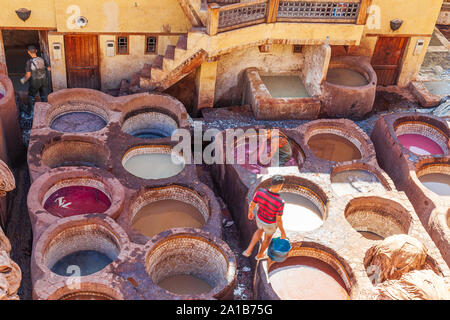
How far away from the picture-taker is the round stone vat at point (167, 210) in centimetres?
1591

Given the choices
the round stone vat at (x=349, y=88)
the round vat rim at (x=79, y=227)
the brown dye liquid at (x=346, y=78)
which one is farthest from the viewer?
the brown dye liquid at (x=346, y=78)

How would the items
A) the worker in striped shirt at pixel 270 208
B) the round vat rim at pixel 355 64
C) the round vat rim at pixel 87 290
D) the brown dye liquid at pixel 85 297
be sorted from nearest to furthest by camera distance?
the round vat rim at pixel 87 290, the brown dye liquid at pixel 85 297, the worker in striped shirt at pixel 270 208, the round vat rim at pixel 355 64

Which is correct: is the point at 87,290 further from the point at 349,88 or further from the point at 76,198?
the point at 349,88

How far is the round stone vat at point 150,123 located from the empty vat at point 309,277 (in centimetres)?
677

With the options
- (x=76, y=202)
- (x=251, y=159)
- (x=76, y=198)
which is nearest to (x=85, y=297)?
(x=76, y=202)

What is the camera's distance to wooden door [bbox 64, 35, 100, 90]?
19797 mm

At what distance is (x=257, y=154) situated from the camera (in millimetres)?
17969

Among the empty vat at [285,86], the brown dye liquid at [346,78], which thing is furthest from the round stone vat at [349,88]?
the empty vat at [285,86]

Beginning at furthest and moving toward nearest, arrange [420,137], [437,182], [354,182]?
[420,137], [437,182], [354,182]

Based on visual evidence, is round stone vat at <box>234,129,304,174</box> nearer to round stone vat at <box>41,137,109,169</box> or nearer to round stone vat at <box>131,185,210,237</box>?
round stone vat at <box>131,185,210,237</box>

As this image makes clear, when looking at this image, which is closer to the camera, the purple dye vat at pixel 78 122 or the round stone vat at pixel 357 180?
the round stone vat at pixel 357 180

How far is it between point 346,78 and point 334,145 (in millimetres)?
3420

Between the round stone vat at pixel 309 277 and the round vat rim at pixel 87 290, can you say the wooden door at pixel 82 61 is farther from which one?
the round stone vat at pixel 309 277

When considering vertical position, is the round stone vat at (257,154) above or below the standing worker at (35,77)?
below
